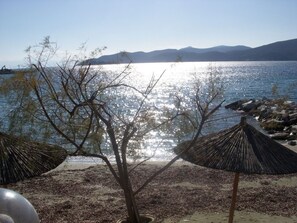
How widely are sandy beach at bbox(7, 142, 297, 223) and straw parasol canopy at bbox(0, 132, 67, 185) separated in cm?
342

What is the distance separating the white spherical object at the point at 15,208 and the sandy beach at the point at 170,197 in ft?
14.3

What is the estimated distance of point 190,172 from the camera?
1958cm

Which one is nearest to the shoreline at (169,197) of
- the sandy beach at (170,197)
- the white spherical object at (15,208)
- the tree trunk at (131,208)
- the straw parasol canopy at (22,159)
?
the sandy beach at (170,197)

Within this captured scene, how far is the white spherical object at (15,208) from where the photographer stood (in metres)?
8.23

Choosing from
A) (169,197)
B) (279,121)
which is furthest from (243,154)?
(279,121)

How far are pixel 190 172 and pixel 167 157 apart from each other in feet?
26.8

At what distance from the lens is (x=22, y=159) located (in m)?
9.22

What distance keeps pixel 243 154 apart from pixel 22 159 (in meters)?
4.63

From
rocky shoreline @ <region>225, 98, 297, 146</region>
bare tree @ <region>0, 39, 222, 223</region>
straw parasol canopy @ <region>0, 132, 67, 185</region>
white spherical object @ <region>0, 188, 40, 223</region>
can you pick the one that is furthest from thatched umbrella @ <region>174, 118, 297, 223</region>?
rocky shoreline @ <region>225, 98, 297, 146</region>

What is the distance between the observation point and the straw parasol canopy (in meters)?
8.74

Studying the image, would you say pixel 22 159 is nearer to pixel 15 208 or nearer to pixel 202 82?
pixel 15 208

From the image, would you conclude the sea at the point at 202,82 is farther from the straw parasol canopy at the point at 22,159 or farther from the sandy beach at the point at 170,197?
the straw parasol canopy at the point at 22,159

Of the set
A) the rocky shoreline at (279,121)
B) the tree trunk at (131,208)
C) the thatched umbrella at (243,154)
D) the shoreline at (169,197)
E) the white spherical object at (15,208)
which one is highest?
the thatched umbrella at (243,154)

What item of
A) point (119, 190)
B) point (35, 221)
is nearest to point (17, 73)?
point (35, 221)
